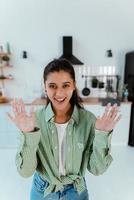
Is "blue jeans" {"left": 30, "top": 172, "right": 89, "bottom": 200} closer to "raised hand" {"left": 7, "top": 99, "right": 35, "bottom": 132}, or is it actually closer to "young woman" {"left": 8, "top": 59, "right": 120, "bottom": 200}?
"young woman" {"left": 8, "top": 59, "right": 120, "bottom": 200}

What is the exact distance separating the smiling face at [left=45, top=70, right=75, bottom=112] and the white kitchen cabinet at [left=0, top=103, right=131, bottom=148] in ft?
6.86

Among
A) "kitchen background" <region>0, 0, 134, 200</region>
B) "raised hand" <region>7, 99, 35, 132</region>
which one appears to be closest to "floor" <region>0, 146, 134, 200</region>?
"kitchen background" <region>0, 0, 134, 200</region>

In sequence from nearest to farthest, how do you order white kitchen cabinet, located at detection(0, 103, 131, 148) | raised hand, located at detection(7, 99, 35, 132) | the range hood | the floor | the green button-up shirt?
raised hand, located at detection(7, 99, 35, 132) → the green button-up shirt → the floor → white kitchen cabinet, located at detection(0, 103, 131, 148) → the range hood

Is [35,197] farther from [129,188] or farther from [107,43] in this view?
[107,43]

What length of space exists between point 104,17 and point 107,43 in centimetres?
42

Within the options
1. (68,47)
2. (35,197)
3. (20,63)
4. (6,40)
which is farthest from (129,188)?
(6,40)

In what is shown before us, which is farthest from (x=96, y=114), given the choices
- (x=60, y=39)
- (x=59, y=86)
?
(x=59, y=86)

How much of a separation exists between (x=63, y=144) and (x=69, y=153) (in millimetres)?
56

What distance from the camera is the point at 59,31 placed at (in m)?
3.24

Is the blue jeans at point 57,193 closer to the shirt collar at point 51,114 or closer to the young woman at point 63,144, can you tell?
the young woman at point 63,144

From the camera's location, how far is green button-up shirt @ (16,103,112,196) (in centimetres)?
97

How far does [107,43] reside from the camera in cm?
332

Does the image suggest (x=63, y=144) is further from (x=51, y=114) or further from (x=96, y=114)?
(x=96, y=114)

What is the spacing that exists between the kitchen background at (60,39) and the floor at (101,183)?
0.22 meters
